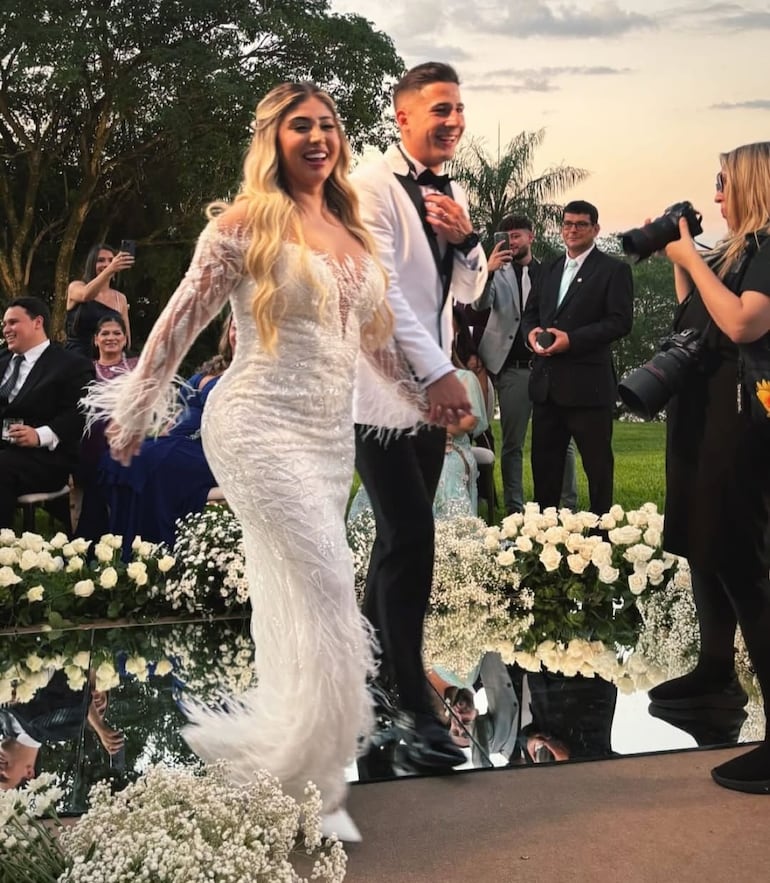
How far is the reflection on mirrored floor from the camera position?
12.4 feet

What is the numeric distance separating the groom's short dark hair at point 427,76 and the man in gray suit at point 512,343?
3.98 metres

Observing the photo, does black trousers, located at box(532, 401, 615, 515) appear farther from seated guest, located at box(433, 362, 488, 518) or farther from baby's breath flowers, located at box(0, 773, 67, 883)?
baby's breath flowers, located at box(0, 773, 67, 883)

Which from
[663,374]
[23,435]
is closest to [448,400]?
[663,374]

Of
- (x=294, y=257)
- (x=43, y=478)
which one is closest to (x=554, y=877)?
(x=294, y=257)

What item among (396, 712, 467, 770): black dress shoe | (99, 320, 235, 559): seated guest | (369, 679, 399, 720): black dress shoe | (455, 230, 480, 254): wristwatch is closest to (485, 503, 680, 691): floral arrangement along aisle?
(369, 679, 399, 720): black dress shoe

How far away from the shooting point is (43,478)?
6.61m

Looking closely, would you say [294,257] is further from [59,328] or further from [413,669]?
[59,328]

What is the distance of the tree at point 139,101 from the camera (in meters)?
17.2

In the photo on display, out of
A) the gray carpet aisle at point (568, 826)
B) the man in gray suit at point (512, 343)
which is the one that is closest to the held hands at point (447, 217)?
the gray carpet aisle at point (568, 826)

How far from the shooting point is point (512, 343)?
25.8ft

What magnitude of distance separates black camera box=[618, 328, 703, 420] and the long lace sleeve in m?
1.32

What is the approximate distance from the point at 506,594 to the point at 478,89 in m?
8.90

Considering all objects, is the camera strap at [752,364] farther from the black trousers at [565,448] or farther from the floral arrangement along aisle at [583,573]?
the black trousers at [565,448]

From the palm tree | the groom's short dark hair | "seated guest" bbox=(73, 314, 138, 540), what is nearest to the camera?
the groom's short dark hair
